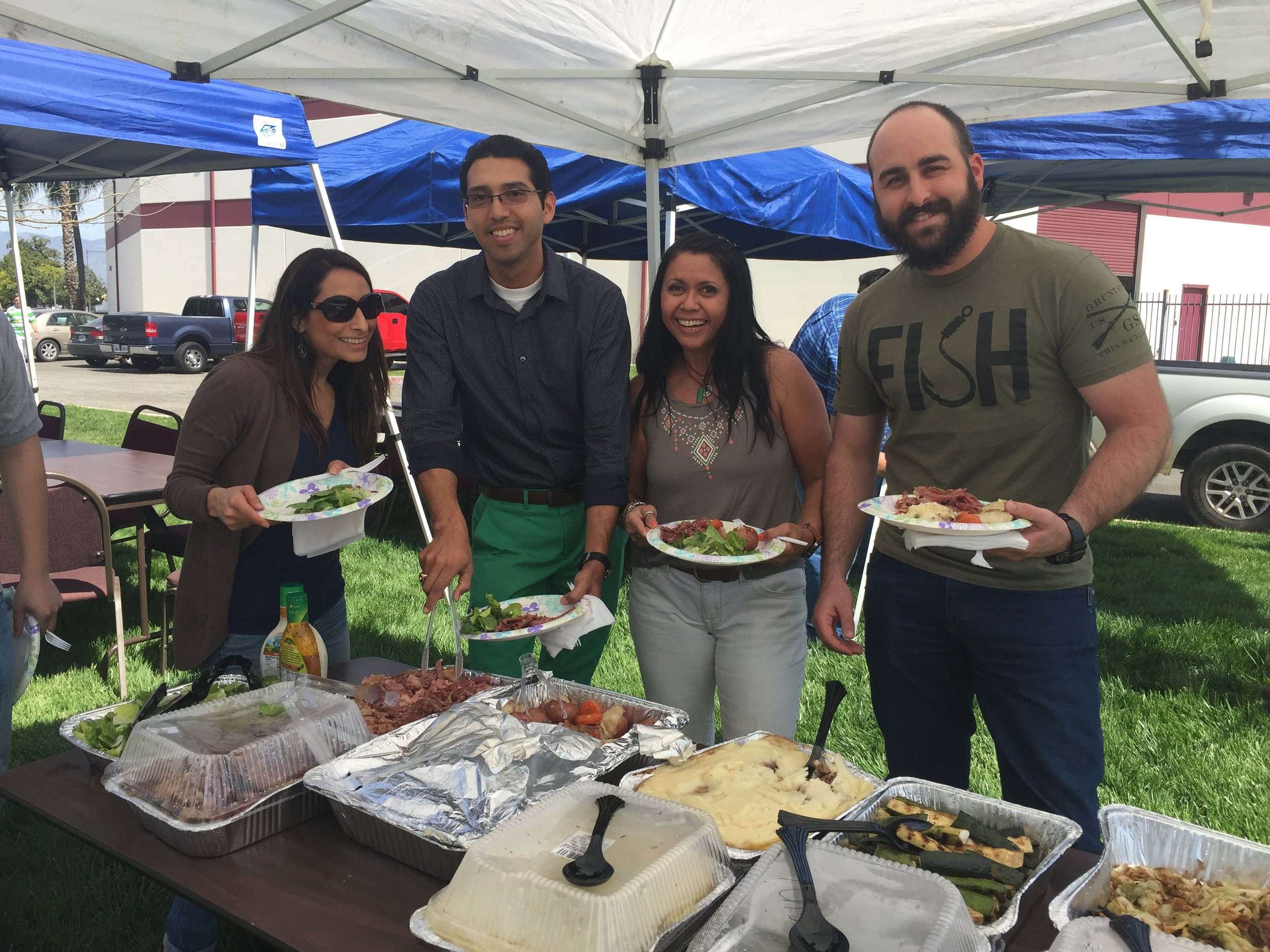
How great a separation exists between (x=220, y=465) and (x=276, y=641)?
1.93ft

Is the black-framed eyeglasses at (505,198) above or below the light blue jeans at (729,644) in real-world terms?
above

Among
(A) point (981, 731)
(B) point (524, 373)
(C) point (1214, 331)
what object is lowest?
(A) point (981, 731)

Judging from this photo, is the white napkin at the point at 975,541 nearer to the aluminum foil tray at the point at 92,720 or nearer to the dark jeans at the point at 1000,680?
the dark jeans at the point at 1000,680

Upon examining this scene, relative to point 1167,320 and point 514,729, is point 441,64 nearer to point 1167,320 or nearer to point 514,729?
point 514,729

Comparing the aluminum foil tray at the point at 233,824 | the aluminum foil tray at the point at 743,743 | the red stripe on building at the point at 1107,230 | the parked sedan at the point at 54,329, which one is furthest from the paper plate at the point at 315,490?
the parked sedan at the point at 54,329

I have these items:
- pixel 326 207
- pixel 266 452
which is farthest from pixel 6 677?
pixel 326 207

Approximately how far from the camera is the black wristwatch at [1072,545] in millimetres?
1979

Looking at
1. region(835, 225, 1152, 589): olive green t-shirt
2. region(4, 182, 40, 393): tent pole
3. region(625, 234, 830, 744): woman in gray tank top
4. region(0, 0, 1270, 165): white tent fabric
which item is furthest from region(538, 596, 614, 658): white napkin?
region(4, 182, 40, 393): tent pole

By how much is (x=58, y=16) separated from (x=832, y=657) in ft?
14.4

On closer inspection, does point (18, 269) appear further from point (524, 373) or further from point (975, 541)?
point (975, 541)

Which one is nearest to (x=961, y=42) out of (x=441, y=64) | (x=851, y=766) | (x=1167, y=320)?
(x=441, y=64)

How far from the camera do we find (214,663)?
2588 mm

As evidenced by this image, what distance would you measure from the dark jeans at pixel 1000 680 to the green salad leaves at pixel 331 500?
141 cm

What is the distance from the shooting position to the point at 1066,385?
2260mm
